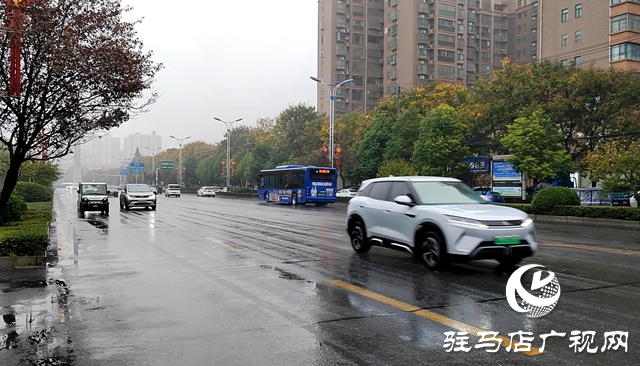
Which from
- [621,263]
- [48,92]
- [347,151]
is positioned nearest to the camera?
[621,263]

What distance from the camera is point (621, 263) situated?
10.2 metres

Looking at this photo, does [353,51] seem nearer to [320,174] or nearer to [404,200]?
[320,174]

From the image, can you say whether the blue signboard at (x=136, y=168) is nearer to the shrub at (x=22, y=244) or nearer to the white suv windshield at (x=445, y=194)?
the shrub at (x=22, y=244)

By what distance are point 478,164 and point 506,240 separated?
Result: 38105 millimetres

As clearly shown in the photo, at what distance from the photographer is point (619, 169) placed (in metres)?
Answer: 23.9

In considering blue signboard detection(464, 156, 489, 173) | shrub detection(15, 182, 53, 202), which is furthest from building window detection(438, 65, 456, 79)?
shrub detection(15, 182, 53, 202)

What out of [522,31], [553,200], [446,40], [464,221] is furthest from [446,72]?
[464,221]

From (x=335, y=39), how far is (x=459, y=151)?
214 feet

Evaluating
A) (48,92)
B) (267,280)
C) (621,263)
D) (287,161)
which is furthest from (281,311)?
(287,161)

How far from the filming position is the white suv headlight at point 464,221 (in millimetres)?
8570

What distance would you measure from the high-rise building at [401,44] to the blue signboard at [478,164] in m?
47.3

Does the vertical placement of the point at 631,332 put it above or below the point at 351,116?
below

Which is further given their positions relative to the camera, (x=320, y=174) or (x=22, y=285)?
(x=320, y=174)

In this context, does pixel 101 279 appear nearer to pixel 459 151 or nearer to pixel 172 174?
pixel 459 151
